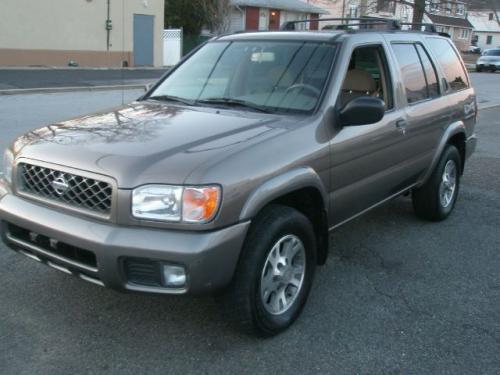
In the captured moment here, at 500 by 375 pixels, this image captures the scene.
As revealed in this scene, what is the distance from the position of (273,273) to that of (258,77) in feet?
4.89

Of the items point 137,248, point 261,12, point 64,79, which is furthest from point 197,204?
point 261,12

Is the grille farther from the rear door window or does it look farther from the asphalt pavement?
the asphalt pavement

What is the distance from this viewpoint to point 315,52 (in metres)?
4.02

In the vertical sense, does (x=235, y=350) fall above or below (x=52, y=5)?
below

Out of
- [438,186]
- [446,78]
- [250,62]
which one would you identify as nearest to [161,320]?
[250,62]

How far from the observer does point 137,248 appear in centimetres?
279

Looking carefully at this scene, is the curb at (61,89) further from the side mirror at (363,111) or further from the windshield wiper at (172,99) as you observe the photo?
the side mirror at (363,111)

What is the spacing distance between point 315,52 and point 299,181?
3.80 ft

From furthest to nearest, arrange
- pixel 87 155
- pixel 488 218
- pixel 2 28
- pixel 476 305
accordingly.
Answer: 1. pixel 2 28
2. pixel 488 218
3. pixel 476 305
4. pixel 87 155

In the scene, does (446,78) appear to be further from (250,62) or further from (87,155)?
(87,155)

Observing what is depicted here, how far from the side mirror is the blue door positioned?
2363 centimetres

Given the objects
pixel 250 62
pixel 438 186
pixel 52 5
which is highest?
pixel 52 5

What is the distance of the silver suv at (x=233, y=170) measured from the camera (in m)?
2.84

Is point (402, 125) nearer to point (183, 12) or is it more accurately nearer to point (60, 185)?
point (60, 185)
